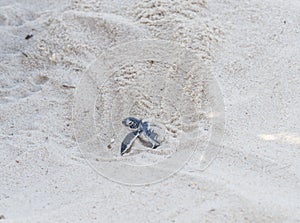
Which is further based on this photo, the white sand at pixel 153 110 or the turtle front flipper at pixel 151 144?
the turtle front flipper at pixel 151 144

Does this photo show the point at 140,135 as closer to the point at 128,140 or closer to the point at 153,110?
the point at 128,140

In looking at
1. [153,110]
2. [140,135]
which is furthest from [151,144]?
[153,110]

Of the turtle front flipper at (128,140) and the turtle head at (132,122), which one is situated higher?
the turtle head at (132,122)

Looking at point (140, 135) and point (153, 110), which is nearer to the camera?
point (140, 135)

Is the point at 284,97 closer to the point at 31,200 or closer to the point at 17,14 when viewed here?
the point at 31,200

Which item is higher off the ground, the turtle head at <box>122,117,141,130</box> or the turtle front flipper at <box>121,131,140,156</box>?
the turtle head at <box>122,117,141,130</box>
